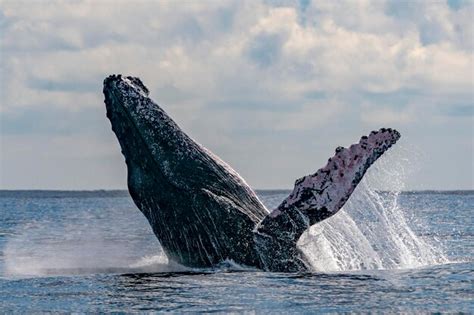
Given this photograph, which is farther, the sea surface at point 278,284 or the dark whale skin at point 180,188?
the dark whale skin at point 180,188

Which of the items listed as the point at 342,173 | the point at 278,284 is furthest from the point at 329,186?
the point at 278,284

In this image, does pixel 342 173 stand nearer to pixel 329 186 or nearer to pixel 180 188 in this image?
pixel 329 186

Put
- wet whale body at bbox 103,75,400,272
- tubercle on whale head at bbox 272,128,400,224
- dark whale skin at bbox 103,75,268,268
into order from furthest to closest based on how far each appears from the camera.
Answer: dark whale skin at bbox 103,75,268,268
wet whale body at bbox 103,75,400,272
tubercle on whale head at bbox 272,128,400,224

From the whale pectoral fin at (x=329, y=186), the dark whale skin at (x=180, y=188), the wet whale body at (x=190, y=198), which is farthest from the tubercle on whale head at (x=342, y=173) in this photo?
the dark whale skin at (x=180, y=188)

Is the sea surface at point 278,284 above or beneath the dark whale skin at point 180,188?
beneath

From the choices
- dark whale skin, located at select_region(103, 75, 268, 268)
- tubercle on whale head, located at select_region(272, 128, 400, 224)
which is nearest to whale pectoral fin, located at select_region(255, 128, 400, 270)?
tubercle on whale head, located at select_region(272, 128, 400, 224)

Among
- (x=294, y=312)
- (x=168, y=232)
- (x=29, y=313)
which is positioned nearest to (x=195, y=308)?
(x=294, y=312)

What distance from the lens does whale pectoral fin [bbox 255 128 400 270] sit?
12.3 m

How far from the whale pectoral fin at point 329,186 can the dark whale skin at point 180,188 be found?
0.85m

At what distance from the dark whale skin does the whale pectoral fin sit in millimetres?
854

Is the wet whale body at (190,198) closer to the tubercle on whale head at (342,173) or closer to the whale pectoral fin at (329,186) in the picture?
the whale pectoral fin at (329,186)

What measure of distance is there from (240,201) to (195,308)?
3114 millimetres

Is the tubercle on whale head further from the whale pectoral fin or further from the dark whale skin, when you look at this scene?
the dark whale skin

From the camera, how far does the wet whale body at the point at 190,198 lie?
13141 mm
